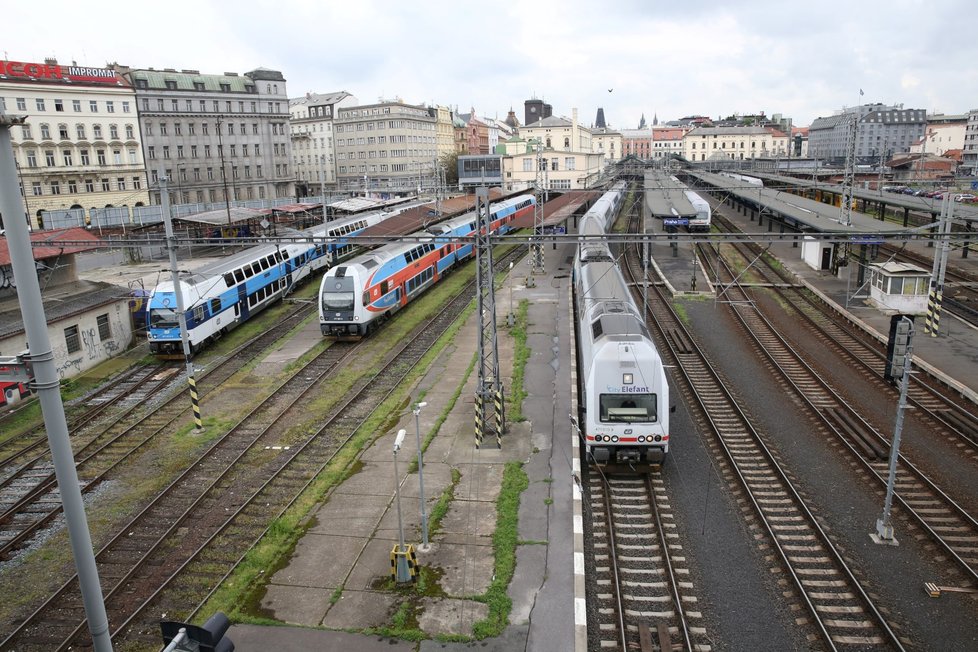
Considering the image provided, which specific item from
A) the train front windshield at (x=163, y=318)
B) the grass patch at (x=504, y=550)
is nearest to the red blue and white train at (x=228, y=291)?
the train front windshield at (x=163, y=318)

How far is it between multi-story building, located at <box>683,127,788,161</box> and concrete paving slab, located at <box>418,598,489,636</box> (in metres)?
145

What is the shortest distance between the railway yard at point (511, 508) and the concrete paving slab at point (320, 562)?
0.17ft

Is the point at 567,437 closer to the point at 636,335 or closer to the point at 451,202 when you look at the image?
the point at 636,335

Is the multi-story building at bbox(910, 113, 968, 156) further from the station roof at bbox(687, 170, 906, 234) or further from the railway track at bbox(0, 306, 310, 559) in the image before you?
the railway track at bbox(0, 306, 310, 559)

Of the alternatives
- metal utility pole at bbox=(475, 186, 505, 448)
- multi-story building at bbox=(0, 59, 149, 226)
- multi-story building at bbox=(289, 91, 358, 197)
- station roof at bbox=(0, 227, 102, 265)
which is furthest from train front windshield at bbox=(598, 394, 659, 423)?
multi-story building at bbox=(289, 91, 358, 197)

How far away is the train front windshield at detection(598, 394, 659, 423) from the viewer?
1548 cm

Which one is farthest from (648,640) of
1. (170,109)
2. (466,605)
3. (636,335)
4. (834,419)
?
(170,109)

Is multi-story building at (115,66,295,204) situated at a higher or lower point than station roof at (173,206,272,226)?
higher

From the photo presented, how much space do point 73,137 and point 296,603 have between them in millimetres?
66048

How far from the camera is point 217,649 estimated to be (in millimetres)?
5516

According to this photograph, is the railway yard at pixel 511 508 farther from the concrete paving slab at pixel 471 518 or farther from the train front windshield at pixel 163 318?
the train front windshield at pixel 163 318

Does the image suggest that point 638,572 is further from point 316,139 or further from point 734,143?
point 734,143

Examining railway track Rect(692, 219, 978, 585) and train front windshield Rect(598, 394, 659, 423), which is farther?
train front windshield Rect(598, 394, 659, 423)

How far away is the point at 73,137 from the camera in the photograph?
62.3 metres
